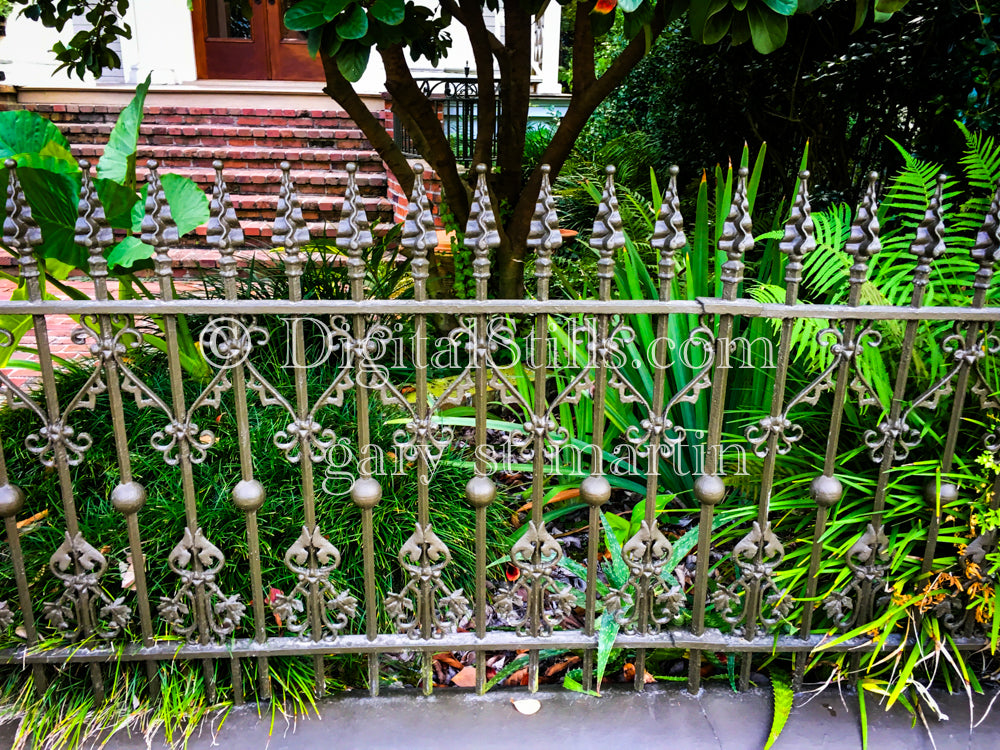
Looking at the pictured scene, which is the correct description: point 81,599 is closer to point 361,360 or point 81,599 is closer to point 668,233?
point 361,360

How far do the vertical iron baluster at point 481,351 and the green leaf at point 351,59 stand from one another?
0.50 meters

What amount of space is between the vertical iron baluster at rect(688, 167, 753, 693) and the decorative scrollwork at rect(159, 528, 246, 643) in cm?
120

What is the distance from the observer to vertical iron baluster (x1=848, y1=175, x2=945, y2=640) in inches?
68.4

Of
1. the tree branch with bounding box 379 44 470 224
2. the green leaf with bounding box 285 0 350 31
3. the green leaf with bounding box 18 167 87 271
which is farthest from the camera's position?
the tree branch with bounding box 379 44 470 224

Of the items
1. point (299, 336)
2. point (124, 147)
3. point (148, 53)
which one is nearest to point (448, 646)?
point (299, 336)

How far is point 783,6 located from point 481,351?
39.9 inches

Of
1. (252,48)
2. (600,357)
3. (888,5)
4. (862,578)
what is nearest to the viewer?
(888,5)

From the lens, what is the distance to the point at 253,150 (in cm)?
865

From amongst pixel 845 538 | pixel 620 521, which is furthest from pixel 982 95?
pixel 620 521

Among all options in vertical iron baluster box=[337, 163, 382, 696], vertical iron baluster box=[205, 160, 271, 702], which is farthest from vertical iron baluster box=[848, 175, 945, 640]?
vertical iron baluster box=[205, 160, 271, 702]

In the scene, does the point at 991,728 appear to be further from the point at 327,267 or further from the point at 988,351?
the point at 327,267

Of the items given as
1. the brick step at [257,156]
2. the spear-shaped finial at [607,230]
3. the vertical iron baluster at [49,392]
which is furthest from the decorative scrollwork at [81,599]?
the brick step at [257,156]

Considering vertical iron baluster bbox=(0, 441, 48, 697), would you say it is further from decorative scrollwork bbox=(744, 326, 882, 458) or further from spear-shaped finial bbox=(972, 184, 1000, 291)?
spear-shaped finial bbox=(972, 184, 1000, 291)

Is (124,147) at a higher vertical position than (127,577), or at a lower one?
higher
